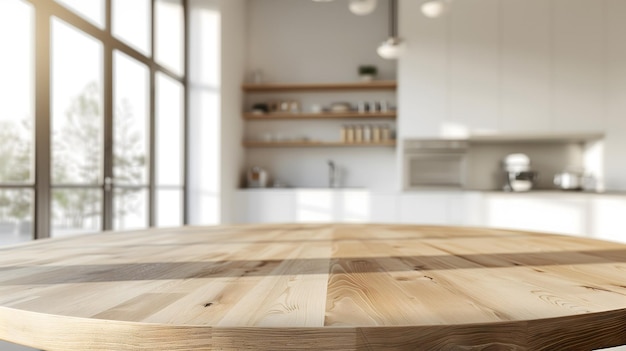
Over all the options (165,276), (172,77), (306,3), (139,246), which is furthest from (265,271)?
(306,3)

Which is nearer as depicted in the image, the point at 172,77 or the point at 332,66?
the point at 172,77

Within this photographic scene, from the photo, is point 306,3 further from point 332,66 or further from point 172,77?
point 172,77

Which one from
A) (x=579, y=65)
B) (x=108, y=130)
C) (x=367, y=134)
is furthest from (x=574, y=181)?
(x=108, y=130)

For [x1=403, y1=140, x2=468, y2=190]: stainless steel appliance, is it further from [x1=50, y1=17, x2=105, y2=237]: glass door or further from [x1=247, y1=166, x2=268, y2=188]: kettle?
[x1=50, y1=17, x2=105, y2=237]: glass door

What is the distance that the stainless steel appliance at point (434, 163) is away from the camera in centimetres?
428

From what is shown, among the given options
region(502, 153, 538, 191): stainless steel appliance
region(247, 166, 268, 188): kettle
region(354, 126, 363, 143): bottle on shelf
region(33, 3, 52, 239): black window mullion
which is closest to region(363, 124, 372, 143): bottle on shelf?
region(354, 126, 363, 143): bottle on shelf

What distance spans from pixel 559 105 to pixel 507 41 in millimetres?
→ 757

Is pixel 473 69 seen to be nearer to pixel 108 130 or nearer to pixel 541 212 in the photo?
pixel 541 212

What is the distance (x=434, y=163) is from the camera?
438cm

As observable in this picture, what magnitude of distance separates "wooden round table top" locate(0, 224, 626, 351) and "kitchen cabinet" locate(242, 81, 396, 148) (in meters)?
3.59

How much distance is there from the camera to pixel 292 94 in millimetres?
4965

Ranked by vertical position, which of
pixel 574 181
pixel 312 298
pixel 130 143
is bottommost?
pixel 312 298

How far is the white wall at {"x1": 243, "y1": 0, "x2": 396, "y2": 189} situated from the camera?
491 cm

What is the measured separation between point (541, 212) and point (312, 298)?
153 inches
